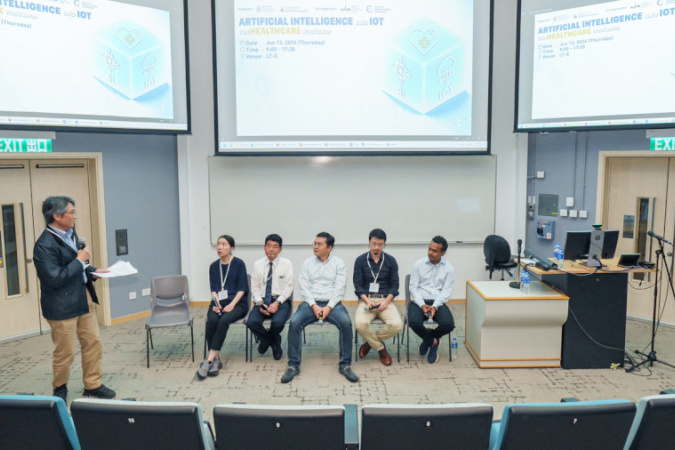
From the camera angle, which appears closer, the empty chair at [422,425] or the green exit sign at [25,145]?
the empty chair at [422,425]

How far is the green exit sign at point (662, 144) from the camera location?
576cm

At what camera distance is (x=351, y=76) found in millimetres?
6445

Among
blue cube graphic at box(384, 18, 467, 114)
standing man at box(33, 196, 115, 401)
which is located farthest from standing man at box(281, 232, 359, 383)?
blue cube graphic at box(384, 18, 467, 114)

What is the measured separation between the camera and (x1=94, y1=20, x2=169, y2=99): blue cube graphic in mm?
5777

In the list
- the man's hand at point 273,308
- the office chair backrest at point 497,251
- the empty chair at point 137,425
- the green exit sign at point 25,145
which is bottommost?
the man's hand at point 273,308

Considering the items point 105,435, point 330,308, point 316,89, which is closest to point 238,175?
point 316,89

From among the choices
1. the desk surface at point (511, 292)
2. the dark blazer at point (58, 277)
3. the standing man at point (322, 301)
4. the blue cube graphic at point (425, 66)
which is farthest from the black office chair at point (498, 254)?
the dark blazer at point (58, 277)

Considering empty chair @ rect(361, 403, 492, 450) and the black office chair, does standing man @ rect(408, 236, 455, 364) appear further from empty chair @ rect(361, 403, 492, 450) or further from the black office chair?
empty chair @ rect(361, 403, 492, 450)

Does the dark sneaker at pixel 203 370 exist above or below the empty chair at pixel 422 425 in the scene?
below

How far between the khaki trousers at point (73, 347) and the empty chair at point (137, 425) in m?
2.01

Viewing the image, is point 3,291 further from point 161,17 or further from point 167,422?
point 167,422

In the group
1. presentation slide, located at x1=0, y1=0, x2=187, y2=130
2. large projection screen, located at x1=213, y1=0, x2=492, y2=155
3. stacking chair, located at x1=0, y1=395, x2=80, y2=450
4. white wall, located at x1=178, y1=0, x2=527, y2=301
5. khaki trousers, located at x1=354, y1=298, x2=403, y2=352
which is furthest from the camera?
white wall, located at x1=178, y1=0, x2=527, y2=301

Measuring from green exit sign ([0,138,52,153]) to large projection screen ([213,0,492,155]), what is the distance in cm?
185

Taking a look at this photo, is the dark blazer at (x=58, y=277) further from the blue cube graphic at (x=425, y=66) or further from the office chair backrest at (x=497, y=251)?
the office chair backrest at (x=497, y=251)
